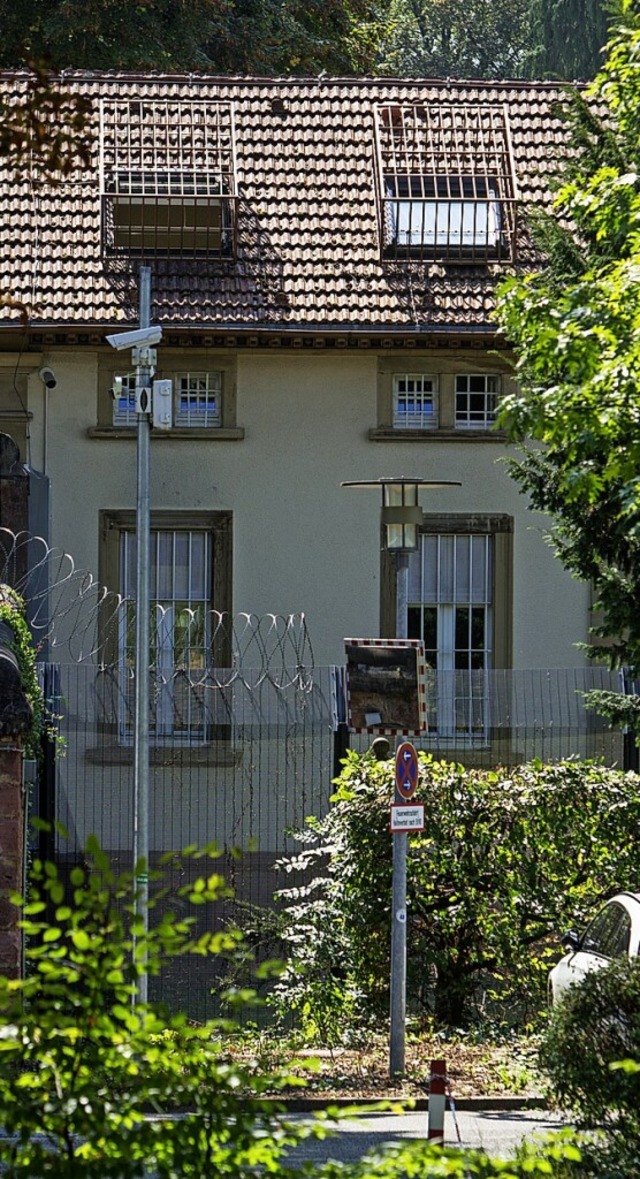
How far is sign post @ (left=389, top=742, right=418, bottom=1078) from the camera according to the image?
13984mm

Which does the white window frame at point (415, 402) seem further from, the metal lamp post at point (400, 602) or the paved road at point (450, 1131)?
the paved road at point (450, 1131)

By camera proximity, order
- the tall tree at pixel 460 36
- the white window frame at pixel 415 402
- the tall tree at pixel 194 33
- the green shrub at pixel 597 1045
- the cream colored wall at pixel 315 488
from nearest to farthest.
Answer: the green shrub at pixel 597 1045
the cream colored wall at pixel 315 488
the white window frame at pixel 415 402
the tall tree at pixel 194 33
the tall tree at pixel 460 36

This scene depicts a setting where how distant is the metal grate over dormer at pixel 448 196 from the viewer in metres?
24.0

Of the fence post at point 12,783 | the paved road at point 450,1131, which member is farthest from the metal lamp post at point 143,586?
the paved road at point 450,1131

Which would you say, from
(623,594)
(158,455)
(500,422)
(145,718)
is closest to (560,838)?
(623,594)

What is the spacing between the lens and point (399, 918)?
46.7 feet

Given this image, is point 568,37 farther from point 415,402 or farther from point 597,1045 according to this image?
point 597,1045

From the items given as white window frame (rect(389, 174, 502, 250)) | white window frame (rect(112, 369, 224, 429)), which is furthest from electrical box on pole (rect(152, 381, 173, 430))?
white window frame (rect(389, 174, 502, 250))

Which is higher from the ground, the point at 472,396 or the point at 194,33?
the point at 194,33

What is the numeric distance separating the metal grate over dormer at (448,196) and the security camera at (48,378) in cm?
456

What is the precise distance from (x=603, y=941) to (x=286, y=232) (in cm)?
1326

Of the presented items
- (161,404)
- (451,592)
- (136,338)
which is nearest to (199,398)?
(451,592)

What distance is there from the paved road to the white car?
2.89ft

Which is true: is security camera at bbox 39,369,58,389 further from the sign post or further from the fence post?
the sign post
